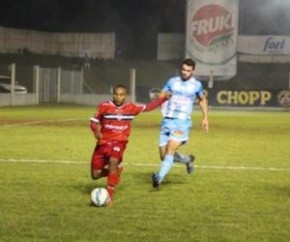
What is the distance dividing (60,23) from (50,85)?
2397 cm

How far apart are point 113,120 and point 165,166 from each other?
1.23 meters

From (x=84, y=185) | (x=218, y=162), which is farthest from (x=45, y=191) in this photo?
(x=218, y=162)

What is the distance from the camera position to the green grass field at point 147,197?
7496 millimetres

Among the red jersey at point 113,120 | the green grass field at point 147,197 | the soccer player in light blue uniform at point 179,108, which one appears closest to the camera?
the green grass field at point 147,197

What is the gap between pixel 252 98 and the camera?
4919cm

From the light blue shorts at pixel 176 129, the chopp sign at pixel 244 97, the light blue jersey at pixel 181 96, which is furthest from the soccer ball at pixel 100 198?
the chopp sign at pixel 244 97

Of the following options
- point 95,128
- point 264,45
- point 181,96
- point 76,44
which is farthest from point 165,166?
point 76,44

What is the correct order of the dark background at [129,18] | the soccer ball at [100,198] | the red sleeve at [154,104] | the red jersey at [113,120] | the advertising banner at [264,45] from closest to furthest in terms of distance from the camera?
the soccer ball at [100,198] → the red jersey at [113,120] → the red sleeve at [154,104] → the advertising banner at [264,45] → the dark background at [129,18]

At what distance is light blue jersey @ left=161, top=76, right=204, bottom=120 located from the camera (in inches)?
427

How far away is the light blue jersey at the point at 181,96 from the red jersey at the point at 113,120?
1207 millimetres

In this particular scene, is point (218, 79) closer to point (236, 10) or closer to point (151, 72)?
point (236, 10)

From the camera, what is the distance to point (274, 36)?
6556 centimetres

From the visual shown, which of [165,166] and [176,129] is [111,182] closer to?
[165,166]

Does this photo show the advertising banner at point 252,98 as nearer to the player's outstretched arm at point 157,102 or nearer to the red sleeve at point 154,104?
the player's outstretched arm at point 157,102
